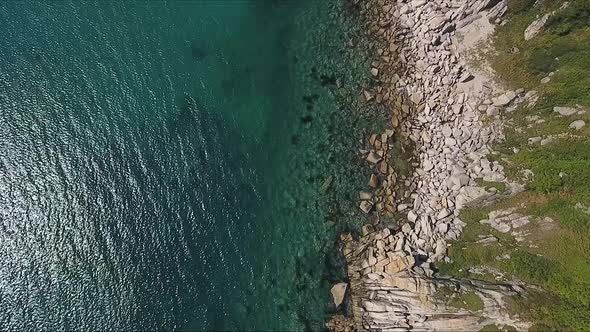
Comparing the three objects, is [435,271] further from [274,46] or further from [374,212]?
[274,46]

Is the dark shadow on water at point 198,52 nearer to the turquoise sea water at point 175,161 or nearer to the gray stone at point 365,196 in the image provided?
the turquoise sea water at point 175,161

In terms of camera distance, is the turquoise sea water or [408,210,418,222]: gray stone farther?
[408,210,418,222]: gray stone

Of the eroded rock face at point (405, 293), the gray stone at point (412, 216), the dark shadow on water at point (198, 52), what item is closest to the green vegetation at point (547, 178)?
the eroded rock face at point (405, 293)

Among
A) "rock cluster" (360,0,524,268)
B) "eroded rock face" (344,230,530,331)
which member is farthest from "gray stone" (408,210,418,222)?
"eroded rock face" (344,230,530,331)

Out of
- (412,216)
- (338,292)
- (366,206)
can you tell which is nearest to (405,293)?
(338,292)

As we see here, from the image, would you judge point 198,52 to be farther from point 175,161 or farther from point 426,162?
point 426,162

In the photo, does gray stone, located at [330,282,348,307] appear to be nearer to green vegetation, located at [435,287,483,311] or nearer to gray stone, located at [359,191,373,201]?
green vegetation, located at [435,287,483,311]
